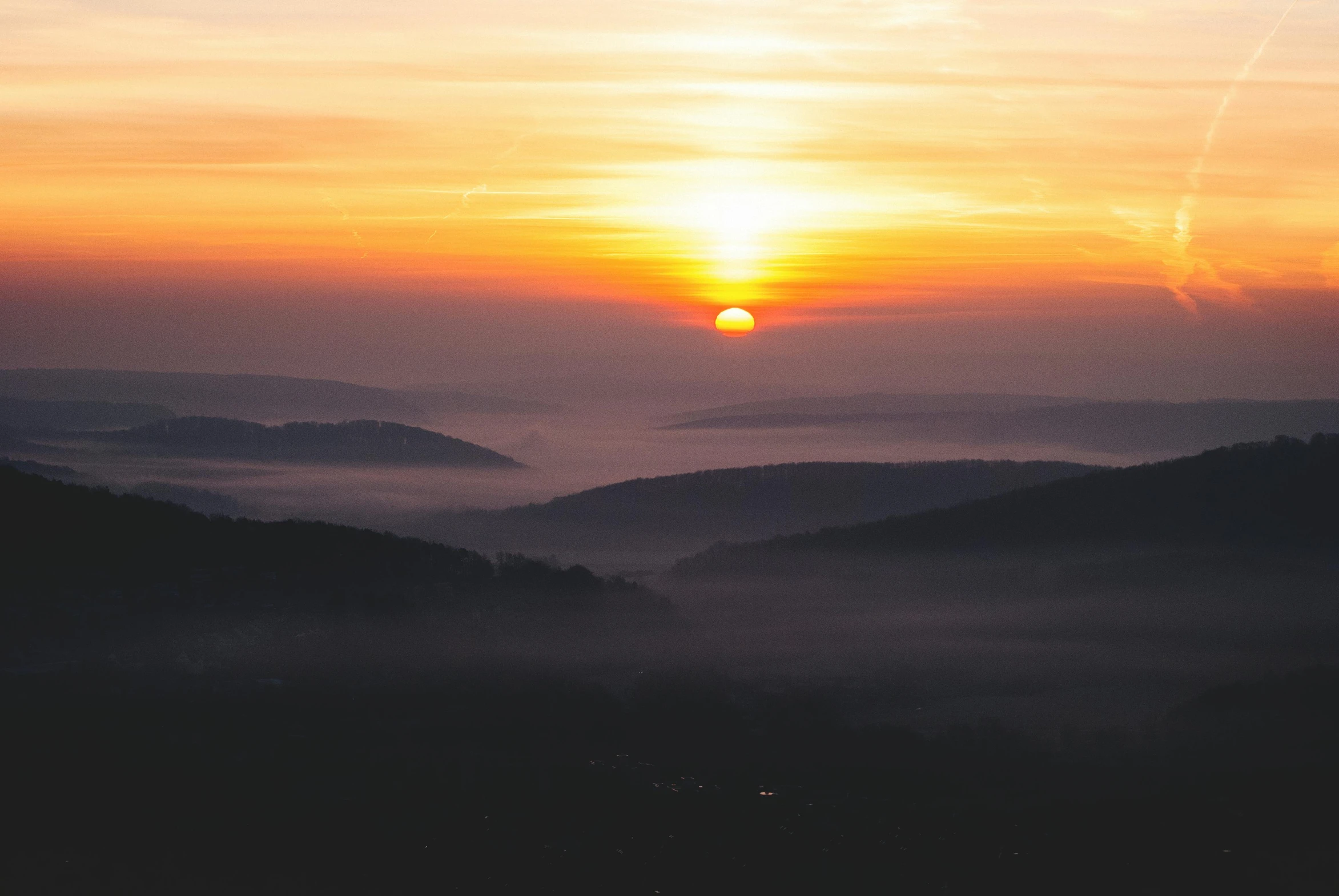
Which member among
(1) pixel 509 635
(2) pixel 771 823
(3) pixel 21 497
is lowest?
(2) pixel 771 823

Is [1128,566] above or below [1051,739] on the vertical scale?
above

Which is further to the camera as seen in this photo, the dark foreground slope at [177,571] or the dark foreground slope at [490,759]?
the dark foreground slope at [177,571]

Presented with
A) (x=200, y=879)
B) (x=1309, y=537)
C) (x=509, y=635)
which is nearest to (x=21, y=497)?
(x=509, y=635)

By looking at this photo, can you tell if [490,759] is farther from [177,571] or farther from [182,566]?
[182,566]

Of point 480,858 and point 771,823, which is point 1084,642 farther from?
point 480,858

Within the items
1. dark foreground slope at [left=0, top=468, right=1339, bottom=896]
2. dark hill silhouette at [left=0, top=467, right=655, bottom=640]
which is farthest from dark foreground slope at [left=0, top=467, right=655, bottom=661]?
dark foreground slope at [left=0, top=468, right=1339, bottom=896]

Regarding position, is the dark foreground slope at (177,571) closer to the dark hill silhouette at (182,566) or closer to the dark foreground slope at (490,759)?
the dark hill silhouette at (182,566)

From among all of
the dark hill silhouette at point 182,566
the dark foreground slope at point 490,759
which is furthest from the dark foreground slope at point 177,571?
the dark foreground slope at point 490,759

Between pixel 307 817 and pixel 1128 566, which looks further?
pixel 1128 566
